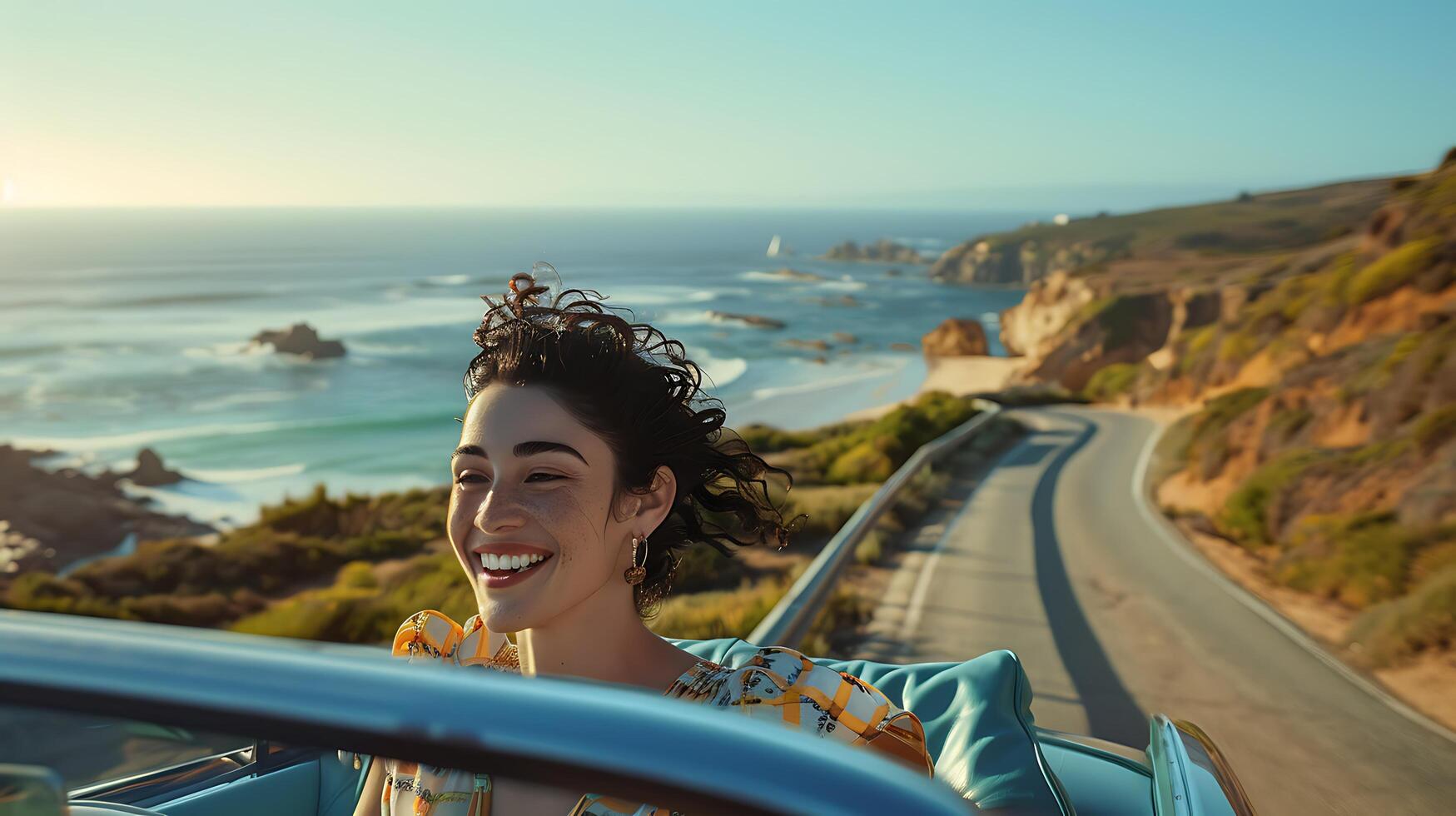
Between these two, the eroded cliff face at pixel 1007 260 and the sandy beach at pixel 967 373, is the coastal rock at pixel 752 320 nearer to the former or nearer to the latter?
the sandy beach at pixel 967 373

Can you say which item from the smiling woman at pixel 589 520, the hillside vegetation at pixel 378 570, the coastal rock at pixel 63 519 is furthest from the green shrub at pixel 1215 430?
the coastal rock at pixel 63 519

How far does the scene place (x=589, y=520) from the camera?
6.26 ft

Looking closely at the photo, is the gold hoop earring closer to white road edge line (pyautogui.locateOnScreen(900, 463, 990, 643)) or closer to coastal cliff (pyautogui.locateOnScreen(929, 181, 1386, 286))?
white road edge line (pyautogui.locateOnScreen(900, 463, 990, 643))

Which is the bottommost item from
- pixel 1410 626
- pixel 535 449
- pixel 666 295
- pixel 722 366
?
pixel 722 366

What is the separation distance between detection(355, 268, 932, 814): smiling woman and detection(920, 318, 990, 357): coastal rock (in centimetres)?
7720

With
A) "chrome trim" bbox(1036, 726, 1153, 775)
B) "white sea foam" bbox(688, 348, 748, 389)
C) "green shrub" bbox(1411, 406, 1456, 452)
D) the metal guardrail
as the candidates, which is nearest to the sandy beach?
"white sea foam" bbox(688, 348, 748, 389)

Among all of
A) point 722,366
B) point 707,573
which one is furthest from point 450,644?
point 722,366

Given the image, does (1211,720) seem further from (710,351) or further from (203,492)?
(710,351)

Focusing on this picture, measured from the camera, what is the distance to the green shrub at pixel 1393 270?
1961cm

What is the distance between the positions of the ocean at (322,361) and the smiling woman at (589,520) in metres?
0.31

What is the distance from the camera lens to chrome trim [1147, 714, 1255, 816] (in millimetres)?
1729

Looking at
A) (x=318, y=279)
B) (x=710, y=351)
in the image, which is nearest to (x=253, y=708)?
(x=710, y=351)

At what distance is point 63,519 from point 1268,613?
29927mm

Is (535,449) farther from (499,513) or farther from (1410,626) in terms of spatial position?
(1410,626)
